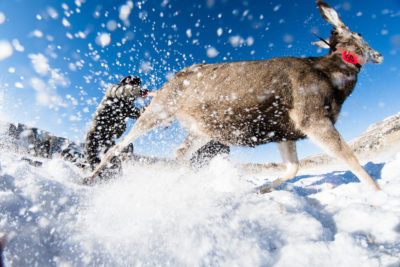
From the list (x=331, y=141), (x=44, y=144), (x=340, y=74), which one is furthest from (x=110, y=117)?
(x=340, y=74)

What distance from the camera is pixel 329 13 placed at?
9.38 ft

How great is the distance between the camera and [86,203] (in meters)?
1.48

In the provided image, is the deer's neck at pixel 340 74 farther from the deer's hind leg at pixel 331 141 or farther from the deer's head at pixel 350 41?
the deer's hind leg at pixel 331 141

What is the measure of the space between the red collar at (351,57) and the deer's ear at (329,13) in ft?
1.30

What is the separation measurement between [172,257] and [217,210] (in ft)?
1.81

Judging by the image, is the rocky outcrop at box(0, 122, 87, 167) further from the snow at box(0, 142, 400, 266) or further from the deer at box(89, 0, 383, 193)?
the snow at box(0, 142, 400, 266)

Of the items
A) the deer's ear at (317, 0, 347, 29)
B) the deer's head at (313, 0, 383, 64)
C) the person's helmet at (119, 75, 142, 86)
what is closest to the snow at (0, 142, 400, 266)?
the deer's head at (313, 0, 383, 64)

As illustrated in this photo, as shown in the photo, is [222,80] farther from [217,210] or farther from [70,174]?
[70,174]

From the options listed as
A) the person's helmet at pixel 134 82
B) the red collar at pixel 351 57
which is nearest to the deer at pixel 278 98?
the red collar at pixel 351 57

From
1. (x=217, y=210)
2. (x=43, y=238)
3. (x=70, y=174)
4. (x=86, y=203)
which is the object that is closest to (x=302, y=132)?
(x=217, y=210)

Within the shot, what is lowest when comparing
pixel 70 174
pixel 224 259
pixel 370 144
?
pixel 224 259

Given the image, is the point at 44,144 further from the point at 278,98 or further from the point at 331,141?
the point at 331,141

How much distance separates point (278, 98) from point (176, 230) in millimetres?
2078

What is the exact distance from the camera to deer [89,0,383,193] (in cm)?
254
